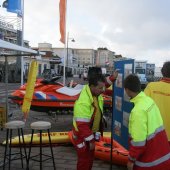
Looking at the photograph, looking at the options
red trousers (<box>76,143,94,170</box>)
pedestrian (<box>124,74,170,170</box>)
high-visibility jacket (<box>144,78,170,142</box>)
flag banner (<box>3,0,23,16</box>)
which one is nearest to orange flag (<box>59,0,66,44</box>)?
flag banner (<box>3,0,23,16</box>)

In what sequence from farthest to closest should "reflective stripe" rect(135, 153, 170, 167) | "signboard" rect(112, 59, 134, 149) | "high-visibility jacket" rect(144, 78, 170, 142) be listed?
"signboard" rect(112, 59, 134, 149) < "high-visibility jacket" rect(144, 78, 170, 142) < "reflective stripe" rect(135, 153, 170, 167)

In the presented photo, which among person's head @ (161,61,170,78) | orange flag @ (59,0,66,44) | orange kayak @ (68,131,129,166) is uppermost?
orange flag @ (59,0,66,44)

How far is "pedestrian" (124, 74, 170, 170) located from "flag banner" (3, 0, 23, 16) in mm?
13705

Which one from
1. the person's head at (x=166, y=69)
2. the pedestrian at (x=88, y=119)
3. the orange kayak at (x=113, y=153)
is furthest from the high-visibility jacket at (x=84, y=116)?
the orange kayak at (x=113, y=153)

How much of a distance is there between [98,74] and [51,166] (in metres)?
2.95

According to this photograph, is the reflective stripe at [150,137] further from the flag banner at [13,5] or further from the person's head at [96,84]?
the flag banner at [13,5]

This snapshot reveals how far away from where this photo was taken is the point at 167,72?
5176 mm

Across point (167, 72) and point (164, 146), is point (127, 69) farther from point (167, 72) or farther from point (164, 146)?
point (164, 146)

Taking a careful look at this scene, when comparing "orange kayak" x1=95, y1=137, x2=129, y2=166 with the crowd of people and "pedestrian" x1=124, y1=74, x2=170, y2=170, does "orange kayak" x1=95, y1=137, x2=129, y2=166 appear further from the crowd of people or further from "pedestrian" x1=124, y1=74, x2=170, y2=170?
"pedestrian" x1=124, y1=74, x2=170, y2=170

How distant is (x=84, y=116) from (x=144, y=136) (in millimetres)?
1160

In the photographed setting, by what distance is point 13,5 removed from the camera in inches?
674

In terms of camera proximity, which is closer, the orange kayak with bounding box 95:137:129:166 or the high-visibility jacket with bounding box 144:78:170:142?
the high-visibility jacket with bounding box 144:78:170:142

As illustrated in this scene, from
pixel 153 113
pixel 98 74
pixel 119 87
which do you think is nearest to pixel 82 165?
pixel 98 74

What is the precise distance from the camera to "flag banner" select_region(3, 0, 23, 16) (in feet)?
55.5
